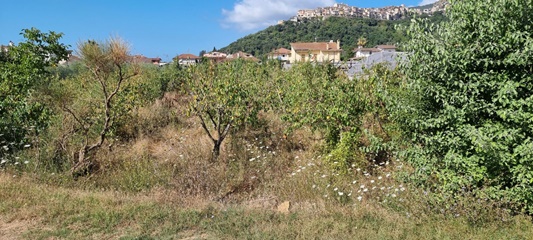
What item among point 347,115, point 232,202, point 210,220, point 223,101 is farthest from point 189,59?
point 210,220

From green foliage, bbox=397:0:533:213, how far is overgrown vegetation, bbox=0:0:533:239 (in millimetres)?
15

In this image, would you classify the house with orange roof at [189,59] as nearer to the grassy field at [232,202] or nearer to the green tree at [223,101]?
the green tree at [223,101]

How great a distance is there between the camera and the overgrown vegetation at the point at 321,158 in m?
3.63

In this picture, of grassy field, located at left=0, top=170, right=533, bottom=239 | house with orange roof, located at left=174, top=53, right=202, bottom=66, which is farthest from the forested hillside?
grassy field, located at left=0, top=170, right=533, bottom=239

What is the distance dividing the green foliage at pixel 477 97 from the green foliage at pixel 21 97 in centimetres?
622

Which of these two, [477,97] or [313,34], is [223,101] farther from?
[313,34]

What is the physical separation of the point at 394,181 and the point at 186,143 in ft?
14.3

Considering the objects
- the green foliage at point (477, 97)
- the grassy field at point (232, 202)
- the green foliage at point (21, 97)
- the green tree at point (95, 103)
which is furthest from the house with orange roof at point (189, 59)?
the green foliage at point (477, 97)

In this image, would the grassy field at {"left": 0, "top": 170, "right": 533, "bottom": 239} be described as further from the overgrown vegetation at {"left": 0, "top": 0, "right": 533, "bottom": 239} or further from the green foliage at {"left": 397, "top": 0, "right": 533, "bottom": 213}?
the green foliage at {"left": 397, "top": 0, "right": 533, "bottom": 213}

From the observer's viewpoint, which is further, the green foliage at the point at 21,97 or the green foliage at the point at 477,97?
the green foliage at the point at 21,97

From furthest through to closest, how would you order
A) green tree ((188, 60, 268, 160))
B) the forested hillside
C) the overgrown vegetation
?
the forested hillside < green tree ((188, 60, 268, 160)) < the overgrown vegetation

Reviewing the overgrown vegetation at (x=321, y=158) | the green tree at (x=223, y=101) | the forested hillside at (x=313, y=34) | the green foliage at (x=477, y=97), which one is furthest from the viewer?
the forested hillside at (x=313, y=34)

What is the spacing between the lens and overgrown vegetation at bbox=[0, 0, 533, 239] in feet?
11.9

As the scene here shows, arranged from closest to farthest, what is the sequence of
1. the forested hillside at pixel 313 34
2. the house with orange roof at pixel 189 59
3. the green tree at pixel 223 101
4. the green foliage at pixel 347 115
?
1. the green foliage at pixel 347 115
2. the green tree at pixel 223 101
3. the house with orange roof at pixel 189 59
4. the forested hillside at pixel 313 34
